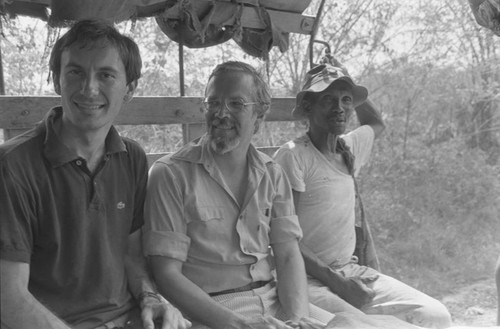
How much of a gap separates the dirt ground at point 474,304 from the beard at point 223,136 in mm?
3422

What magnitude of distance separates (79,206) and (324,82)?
1612 mm

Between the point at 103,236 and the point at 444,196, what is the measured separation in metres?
6.36

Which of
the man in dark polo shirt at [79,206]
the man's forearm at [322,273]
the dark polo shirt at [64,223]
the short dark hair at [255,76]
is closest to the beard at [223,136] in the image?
the short dark hair at [255,76]

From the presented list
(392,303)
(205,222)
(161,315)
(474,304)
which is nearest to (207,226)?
(205,222)

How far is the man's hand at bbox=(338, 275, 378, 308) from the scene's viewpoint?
9.03 ft

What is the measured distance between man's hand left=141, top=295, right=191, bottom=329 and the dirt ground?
11.7ft

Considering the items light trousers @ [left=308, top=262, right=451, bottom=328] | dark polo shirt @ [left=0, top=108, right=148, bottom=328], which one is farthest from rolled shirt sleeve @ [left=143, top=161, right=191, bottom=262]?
light trousers @ [left=308, top=262, right=451, bottom=328]

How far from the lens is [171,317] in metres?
1.98

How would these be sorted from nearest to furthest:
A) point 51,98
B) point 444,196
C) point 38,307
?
1. point 38,307
2. point 51,98
3. point 444,196

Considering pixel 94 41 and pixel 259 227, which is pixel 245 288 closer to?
pixel 259 227

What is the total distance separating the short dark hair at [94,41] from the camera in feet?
6.39

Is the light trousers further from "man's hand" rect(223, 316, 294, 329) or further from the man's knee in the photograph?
"man's hand" rect(223, 316, 294, 329)

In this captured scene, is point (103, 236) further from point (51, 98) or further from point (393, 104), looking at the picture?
point (393, 104)

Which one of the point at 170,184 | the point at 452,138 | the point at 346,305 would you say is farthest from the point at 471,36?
the point at 170,184
